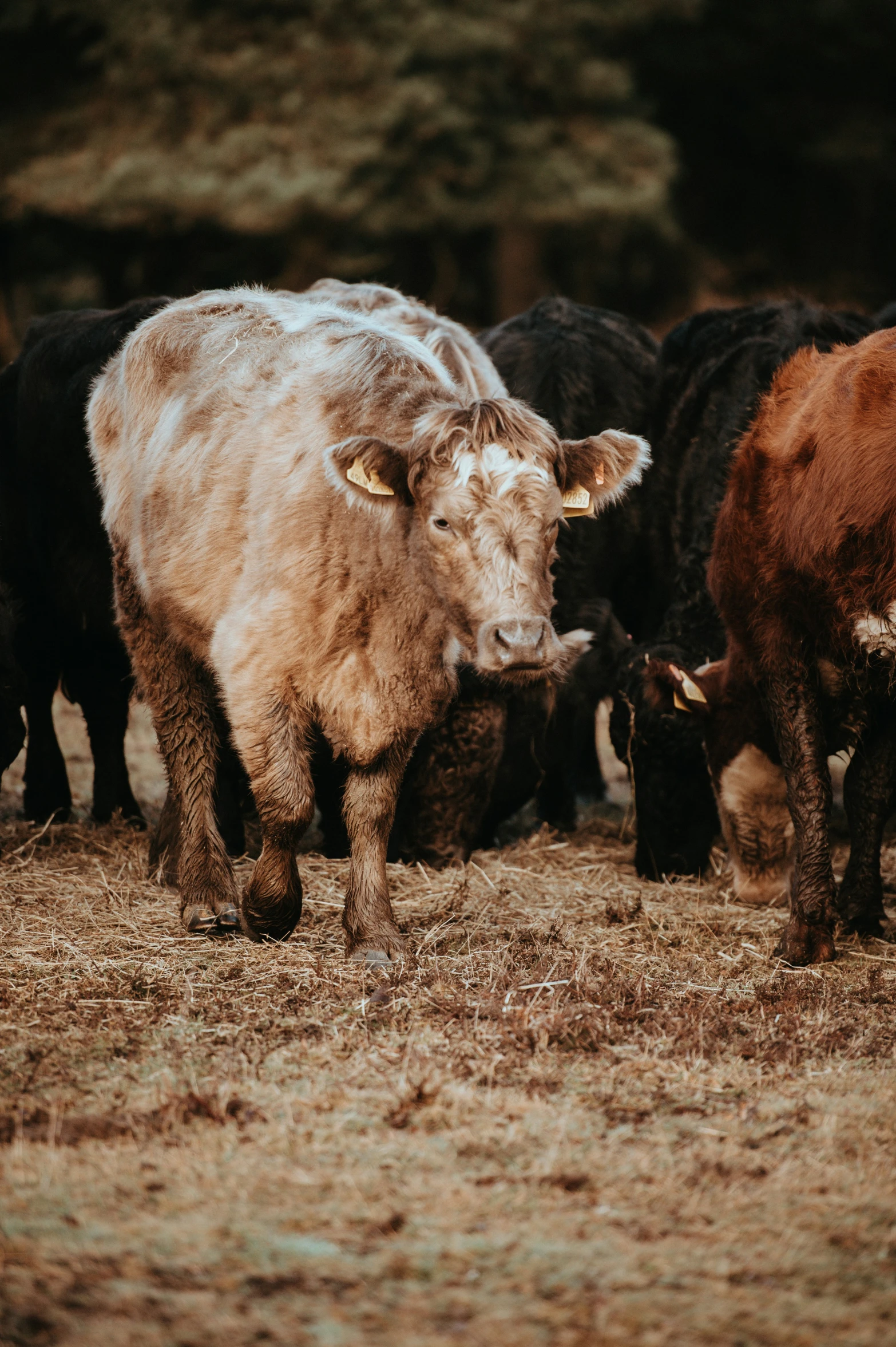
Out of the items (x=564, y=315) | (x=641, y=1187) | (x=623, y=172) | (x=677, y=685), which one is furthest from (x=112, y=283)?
(x=641, y=1187)

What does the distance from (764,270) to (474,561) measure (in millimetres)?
18731

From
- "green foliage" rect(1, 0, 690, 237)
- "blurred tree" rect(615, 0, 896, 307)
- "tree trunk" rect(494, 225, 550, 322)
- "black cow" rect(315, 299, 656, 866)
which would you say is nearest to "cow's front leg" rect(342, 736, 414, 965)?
"black cow" rect(315, 299, 656, 866)

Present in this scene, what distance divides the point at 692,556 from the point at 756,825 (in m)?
1.40

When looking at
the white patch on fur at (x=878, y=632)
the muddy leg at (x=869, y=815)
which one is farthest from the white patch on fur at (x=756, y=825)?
the white patch on fur at (x=878, y=632)

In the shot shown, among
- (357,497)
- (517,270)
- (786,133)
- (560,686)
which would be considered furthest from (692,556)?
(786,133)

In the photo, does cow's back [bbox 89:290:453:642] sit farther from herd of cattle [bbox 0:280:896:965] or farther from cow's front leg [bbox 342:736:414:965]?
cow's front leg [bbox 342:736:414:965]

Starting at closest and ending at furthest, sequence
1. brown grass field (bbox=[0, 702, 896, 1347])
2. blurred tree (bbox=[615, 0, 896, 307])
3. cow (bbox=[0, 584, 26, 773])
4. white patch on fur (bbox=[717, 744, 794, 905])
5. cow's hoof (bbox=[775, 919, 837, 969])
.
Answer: brown grass field (bbox=[0, 702, 896, 1347]) < cow's hoof (bbox=[775, 919, 837, 969]) < white patch on fur (bbox=[717, 744, 794, 905]) < cow (bbox=[0, 584, 26, 773]) < blurred tree (bbox=[615, 0, 896, 307])

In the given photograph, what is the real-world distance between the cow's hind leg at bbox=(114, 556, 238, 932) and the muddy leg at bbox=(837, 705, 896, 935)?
6.92ft

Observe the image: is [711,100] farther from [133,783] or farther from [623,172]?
[133,783]

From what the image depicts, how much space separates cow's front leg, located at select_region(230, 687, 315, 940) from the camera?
4.26 metres

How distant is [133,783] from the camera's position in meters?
7.86

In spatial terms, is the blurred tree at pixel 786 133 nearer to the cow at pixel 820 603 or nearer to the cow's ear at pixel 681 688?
the cow's ear at pixel 681 688

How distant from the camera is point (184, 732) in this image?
5004 millimetres

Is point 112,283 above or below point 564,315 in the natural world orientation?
below
